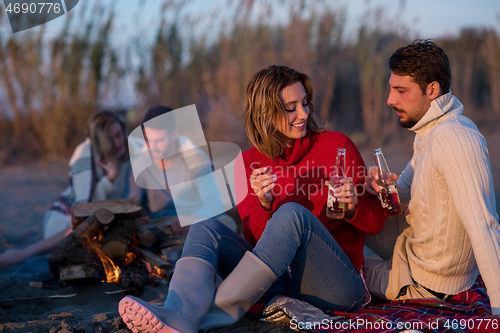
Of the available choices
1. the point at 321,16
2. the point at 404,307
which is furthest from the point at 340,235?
the point at 321,16

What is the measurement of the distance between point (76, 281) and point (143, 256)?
1.64ft

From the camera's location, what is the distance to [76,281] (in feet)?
10.4

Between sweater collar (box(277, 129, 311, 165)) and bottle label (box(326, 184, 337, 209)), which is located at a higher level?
sweater collar (box(277, 129, 311, 165))

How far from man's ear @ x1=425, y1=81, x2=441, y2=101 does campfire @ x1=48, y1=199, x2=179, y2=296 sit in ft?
6.89

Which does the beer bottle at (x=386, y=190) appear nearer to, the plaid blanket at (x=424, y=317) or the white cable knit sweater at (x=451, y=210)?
the white cable knit sweater at (x=451, y=210)

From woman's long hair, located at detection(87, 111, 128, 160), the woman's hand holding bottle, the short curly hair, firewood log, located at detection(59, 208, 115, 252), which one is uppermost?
the short curly hair

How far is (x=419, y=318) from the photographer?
6.91 feet

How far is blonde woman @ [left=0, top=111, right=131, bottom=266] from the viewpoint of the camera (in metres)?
4.20

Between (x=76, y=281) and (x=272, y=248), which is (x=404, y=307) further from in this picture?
(x=76, y=281)

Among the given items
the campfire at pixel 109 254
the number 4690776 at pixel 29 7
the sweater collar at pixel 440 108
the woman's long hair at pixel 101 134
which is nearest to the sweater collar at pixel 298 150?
the sweater collar at pixel 440 108

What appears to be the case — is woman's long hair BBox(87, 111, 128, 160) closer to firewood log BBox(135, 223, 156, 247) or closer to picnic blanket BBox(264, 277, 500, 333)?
firewood log BBox(135, 223, 156, 247)

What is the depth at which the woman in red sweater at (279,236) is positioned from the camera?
2033 mm

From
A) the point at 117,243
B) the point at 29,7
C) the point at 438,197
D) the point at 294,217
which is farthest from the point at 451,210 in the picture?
the point at 29,7

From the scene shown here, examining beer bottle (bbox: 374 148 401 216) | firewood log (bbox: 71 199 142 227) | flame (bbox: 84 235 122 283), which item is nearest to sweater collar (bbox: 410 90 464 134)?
beer bottle (bbox: 374 148 401 216)
